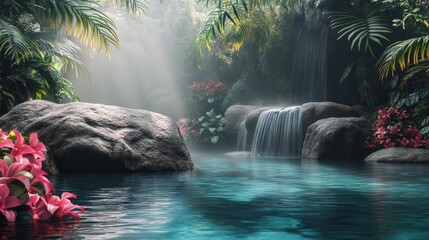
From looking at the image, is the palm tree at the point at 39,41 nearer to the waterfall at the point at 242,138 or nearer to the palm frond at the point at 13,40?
the palm frond at the point at 13,40

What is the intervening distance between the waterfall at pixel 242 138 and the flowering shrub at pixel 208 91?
3.52 m

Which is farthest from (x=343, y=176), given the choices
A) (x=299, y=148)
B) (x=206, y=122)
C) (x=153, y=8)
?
(x=153, y=8)

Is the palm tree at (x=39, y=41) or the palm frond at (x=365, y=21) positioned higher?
the palm frond at (x=365, y=21)

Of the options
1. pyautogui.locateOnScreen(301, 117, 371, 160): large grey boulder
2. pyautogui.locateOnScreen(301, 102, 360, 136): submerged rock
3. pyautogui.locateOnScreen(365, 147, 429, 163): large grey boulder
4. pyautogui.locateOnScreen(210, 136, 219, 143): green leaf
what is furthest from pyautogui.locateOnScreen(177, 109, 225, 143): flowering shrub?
pyautogui.locateOnScreen(365, 147, 429, 163): large grey boulder

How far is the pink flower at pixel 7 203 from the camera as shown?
3.96m

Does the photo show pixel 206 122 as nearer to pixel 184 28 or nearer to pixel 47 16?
pixel 184 28

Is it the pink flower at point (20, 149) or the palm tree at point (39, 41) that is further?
the palm tree at point (39, 41)

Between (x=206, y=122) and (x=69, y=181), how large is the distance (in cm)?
1418

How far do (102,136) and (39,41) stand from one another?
5.16 m

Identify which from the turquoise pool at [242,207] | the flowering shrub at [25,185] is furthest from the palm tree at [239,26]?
the flowering shrub at [25,185]

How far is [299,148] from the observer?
1670 centimetres

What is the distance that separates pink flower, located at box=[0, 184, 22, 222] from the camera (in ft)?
13.0

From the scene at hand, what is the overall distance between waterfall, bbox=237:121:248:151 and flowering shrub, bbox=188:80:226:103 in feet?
11.5

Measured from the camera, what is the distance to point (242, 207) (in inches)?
210
